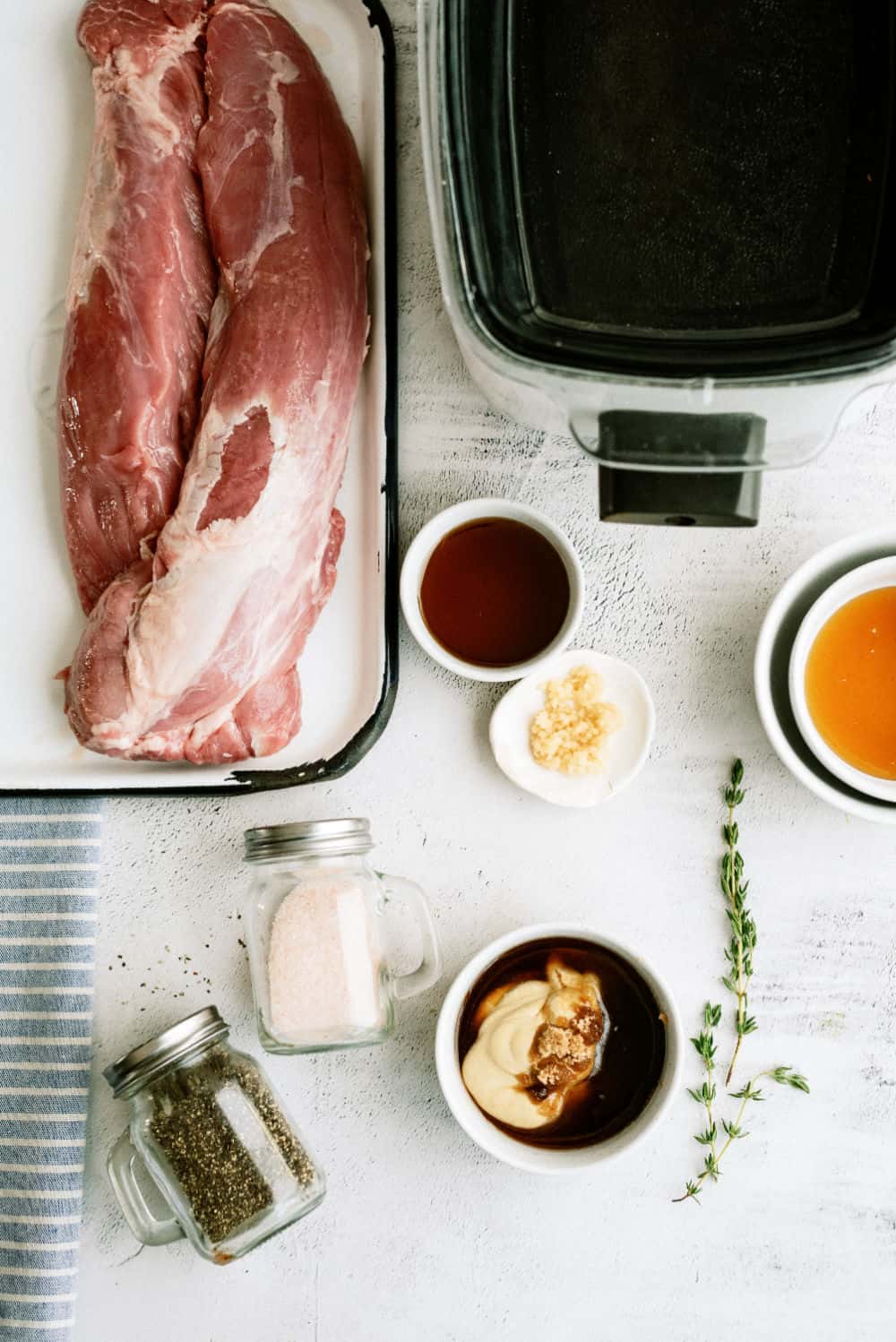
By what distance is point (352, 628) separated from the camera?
45.5 inches

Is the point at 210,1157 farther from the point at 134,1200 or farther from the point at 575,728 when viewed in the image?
the point at 575,728

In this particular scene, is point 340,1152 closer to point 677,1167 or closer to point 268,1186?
point 268,1186

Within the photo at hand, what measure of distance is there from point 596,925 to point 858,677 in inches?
15.0

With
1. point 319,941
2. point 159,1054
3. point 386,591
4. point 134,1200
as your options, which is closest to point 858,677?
point 386,591

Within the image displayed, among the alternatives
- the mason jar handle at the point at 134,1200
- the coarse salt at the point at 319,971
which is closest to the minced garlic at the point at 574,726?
the coarse salt at the point at 319,971

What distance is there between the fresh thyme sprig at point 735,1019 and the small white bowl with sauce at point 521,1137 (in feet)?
0.28

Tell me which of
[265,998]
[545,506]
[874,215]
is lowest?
[265,998]

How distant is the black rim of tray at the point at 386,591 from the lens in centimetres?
113

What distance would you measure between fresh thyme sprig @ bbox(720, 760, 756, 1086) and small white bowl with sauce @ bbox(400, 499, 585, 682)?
0.82ft

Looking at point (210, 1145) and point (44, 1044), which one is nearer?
point (210, 1145)

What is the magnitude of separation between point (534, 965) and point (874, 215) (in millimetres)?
767

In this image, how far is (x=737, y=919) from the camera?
115 centimetres

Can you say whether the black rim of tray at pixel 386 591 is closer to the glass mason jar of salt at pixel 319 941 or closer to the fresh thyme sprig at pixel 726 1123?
the glass mason jar of salt at pixel 319 941

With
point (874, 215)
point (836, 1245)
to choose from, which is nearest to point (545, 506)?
point (874, 215)
